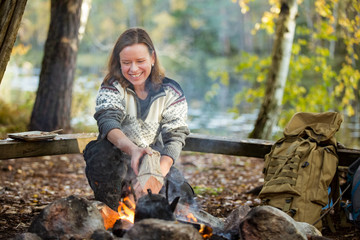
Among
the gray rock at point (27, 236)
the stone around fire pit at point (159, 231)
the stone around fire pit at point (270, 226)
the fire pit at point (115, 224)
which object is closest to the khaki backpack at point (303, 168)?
the fire pit at point (115, 224)

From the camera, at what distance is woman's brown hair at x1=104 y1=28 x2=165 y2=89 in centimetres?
290

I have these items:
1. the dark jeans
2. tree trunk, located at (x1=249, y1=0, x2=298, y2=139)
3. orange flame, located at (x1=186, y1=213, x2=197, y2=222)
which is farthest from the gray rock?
tree trunk, located at (x1=249, y1=0, x2=298, y2=139)

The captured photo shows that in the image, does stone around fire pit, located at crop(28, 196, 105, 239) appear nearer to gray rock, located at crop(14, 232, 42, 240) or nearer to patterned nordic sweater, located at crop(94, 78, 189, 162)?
gray rock, located at crop(14, 232, 42, 240)

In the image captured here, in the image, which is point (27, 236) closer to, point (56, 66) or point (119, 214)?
point (119, 214)

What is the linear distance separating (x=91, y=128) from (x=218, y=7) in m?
23.7

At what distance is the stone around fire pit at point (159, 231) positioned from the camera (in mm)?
2045

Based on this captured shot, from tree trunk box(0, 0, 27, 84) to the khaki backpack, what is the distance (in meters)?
2.11

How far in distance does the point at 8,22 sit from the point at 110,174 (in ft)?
4.11

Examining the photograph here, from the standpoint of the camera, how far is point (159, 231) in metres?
2.05

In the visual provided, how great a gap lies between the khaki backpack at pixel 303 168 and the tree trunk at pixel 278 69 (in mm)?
2098

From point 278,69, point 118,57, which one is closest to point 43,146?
point 118,57

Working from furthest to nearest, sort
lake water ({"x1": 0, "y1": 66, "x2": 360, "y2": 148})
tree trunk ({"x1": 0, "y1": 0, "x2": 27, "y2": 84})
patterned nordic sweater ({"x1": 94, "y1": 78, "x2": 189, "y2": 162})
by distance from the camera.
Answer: lake water ({"x1": 0, "y1": 66, "x2": 360, "y2": 148}) < patterned nordic sweater ({"x1": 94, "y1": 78, "x2": 189, "y2": 162}) < tree trunk ({"x1": 0, "y1": 0, "x2": 27, "y2": 84})

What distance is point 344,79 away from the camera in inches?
252

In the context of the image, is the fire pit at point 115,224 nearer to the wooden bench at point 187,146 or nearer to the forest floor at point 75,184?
the forest floor at point 75,184
